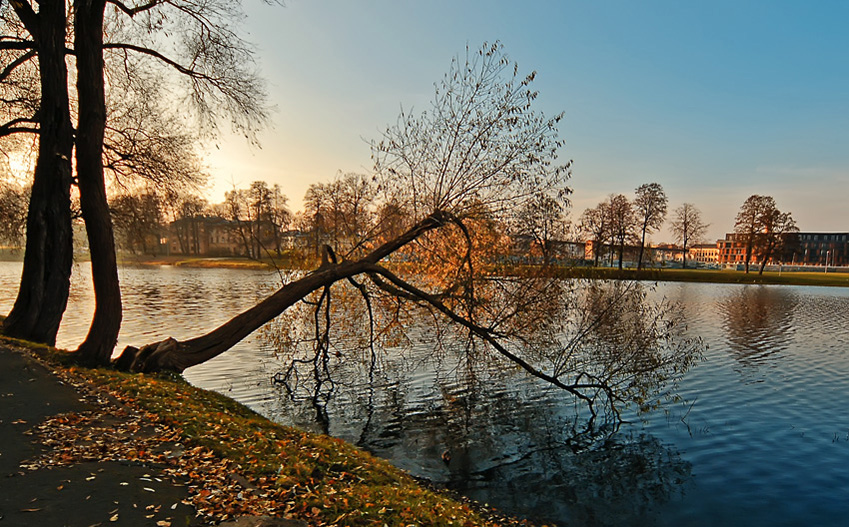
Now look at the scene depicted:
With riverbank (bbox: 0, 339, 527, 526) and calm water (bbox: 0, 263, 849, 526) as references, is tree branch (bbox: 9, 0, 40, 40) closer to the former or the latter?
riverbank (bbox: 0, 339, 527, 526)

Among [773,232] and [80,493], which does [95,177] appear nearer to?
[80,493]

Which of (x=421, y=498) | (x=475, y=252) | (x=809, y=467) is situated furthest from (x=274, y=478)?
(x=809, y=467)

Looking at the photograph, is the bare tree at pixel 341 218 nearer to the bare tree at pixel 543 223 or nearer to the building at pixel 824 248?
the bare tree at pixel 543 223

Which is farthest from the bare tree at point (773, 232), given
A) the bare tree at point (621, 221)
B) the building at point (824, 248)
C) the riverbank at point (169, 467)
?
the building at point (824, 248)

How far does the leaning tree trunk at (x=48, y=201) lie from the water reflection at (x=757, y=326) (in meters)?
23.4

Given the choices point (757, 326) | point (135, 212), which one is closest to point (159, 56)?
point (135, 212)

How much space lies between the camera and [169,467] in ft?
19.0

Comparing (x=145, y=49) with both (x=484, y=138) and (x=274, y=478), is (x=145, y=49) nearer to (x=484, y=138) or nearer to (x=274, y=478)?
(x=484, y=138)

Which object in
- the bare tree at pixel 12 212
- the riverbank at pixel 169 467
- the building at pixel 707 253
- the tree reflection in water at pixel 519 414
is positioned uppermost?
the building at pixel 707 253

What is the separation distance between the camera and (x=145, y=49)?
40.8 feet

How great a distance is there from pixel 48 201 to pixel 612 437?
1502cm

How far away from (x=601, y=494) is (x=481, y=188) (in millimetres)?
7433

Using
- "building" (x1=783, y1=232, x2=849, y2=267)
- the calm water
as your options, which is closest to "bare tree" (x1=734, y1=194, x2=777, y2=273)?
the calm water

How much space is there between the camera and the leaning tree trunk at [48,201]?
37.2ft
